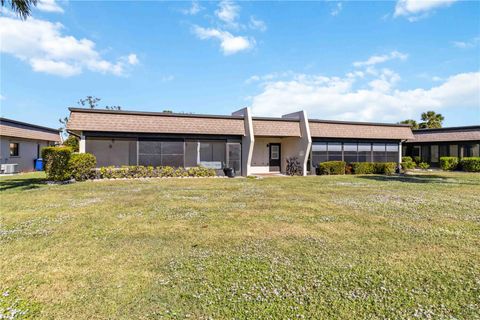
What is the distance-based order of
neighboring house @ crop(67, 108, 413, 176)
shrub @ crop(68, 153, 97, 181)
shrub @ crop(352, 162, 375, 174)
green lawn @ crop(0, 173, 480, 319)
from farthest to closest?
1. shrub @ crop(352, 162, 375, 174)
2. neighboring house @ crop(67, 108, 413, 176)
3. shrub @ crop(68, 153, 97, 181)
4. green lawn @ crop(0, 173, 480, 319)

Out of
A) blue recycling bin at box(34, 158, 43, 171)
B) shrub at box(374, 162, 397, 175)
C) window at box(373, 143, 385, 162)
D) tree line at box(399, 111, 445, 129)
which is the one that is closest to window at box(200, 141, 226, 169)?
shrub at box(374, 162, 397, 175)

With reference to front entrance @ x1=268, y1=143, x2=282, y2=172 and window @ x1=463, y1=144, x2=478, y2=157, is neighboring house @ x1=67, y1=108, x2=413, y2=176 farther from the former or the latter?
window @ x1=463, y1=144, x2=478, y2=157

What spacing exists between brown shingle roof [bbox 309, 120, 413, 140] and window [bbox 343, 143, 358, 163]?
2.66 ft

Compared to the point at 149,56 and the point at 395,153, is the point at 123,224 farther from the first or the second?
the point at 395,153

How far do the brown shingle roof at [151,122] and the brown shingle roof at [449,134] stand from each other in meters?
19.3

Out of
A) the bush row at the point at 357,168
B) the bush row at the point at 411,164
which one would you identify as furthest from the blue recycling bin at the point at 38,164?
the bush row at the point at 411,164

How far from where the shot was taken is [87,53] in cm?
2361

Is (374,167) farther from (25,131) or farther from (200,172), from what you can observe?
(25,131)

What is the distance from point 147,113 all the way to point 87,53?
10.5m

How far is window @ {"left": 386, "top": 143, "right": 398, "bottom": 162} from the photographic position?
25328mm

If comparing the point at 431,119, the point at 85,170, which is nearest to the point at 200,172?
the point at 85,170

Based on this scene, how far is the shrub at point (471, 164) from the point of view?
24984 millimetres

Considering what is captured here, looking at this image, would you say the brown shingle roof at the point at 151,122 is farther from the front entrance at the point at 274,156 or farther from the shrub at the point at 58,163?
the front entrance at the point at 274,156

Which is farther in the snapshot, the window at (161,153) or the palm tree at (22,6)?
the window at (161,153)
